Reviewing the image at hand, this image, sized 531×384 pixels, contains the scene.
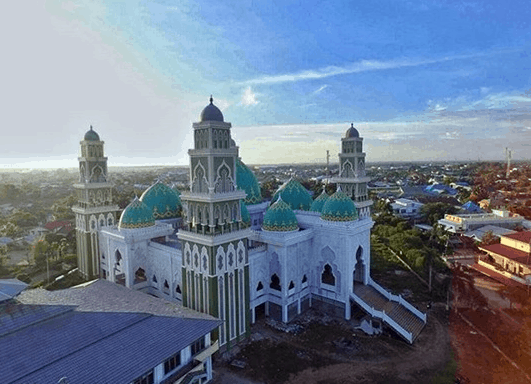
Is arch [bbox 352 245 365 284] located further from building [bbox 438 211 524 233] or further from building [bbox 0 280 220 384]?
building [bbox 438 211 524 233]

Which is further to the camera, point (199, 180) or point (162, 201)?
point (162, 201)

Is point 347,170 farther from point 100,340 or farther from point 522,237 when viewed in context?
point 100,340

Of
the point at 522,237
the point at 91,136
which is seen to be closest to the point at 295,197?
the point at 91,136

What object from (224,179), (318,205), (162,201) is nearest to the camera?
(224,179)

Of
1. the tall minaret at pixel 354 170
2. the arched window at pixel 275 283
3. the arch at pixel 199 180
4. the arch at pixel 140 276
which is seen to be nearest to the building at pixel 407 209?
the tall minaret at pixel 354 170

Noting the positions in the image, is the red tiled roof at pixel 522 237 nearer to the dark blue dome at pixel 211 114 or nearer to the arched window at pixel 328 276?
the arched window at pixel 328 276

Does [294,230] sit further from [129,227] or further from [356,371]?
[129,227]
